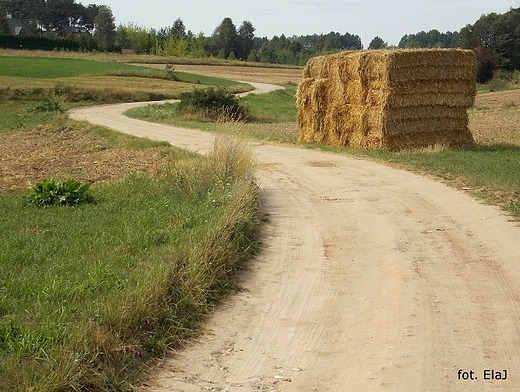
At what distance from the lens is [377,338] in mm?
6270

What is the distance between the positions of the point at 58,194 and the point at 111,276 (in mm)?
4648

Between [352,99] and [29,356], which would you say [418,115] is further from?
[29,356]

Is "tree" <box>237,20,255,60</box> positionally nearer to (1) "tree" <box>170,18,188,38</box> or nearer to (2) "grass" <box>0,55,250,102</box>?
(1) "tree" <box>170,18,188,38</box>

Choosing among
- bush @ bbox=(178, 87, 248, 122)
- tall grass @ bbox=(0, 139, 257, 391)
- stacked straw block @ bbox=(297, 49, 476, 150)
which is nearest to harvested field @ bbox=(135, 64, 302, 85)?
bush @ bbox=(178, 87, 248, 122)

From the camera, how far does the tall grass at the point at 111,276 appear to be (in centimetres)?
534

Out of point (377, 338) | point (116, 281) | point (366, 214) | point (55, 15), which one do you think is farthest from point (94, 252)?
point (55, 15)

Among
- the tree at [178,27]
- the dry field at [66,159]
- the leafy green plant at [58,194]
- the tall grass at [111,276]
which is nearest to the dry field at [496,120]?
the dry field at [66,159]

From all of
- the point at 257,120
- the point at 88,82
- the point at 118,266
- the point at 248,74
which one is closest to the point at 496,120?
the point at 257,120

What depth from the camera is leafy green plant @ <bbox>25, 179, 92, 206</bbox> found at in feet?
36.6

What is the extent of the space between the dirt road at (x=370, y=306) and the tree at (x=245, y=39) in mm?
125433

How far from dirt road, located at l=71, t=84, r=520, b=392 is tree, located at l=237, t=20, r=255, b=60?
125433 mm

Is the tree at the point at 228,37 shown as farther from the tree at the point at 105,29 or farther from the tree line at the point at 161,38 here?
the tree at the point at 105,29

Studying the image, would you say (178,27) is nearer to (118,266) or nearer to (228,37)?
(228,37)

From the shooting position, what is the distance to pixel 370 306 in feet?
23.4
